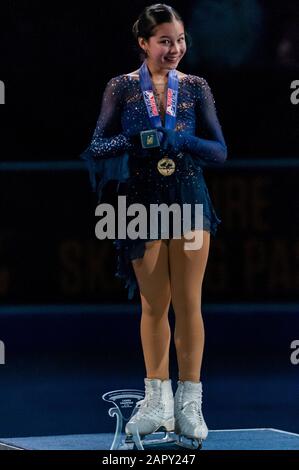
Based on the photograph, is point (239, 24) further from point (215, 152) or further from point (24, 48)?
point (215, 152)

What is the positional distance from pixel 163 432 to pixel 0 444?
63 cm

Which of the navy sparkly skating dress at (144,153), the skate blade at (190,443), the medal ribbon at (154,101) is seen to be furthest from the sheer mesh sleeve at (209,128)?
the skate blade at (190,443)

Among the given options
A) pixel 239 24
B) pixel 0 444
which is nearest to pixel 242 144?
pixel 239 24

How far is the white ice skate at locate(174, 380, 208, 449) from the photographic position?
4.50 metres

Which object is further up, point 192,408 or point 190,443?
point 192,408

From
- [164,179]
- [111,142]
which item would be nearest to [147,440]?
[164,179]

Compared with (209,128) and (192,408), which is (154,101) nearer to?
(209,128)

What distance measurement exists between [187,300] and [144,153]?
0.54 m

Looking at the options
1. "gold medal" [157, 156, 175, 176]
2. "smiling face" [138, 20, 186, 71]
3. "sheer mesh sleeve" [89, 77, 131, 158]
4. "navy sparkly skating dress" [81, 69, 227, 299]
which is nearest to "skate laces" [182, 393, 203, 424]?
"navy sparkly skating dress" [81, 69, 227, 299]

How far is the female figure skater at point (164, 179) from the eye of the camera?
14.9 ft

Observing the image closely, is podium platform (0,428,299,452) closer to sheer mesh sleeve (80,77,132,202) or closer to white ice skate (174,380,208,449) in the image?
white ice skate (174,380,208,449)

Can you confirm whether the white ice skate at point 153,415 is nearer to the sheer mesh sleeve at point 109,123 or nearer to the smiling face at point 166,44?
the sheer mesh sleeve at point 109,123

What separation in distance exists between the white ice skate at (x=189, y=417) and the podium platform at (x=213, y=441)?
0.16ft

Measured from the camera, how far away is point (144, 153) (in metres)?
4.55
